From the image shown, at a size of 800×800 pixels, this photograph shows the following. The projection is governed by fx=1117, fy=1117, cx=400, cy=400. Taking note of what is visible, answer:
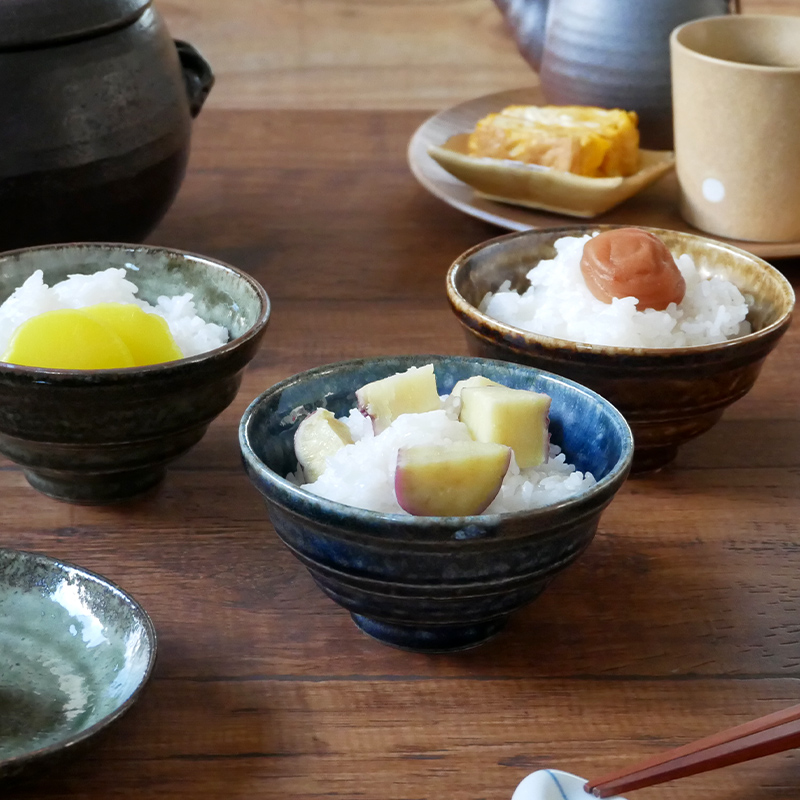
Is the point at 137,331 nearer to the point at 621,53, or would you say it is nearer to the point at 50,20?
the point at 50,20

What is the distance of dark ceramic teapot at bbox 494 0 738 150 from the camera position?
4.62ft

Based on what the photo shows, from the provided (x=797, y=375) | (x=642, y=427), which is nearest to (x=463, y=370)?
(x=642, y=427)

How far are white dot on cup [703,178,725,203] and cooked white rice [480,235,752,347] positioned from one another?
0.29 meters

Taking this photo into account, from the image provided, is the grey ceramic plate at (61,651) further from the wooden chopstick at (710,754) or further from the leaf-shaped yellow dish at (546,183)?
the leaf-shaped yellow dish at (546,183)

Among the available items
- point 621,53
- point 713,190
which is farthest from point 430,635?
point 621,53

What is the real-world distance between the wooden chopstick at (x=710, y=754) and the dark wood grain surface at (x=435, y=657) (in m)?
0.03

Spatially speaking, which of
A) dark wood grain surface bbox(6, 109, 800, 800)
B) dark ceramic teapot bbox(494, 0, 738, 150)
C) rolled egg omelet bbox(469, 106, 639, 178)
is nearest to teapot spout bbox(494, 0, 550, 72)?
dark ceramic teapot bbox(494, 0, 738, 150)

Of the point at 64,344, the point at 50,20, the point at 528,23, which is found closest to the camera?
the point at 64,344

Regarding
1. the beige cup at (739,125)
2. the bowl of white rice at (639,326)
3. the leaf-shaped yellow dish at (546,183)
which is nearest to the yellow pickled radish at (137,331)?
the bowl of white rice at (639,326)

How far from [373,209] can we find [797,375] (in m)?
0.62

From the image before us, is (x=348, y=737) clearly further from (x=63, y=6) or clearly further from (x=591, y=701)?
(x=63, y=6)

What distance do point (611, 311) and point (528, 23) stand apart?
32.8 inches

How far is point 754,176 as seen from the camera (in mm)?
1230

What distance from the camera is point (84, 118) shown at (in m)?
1.07
